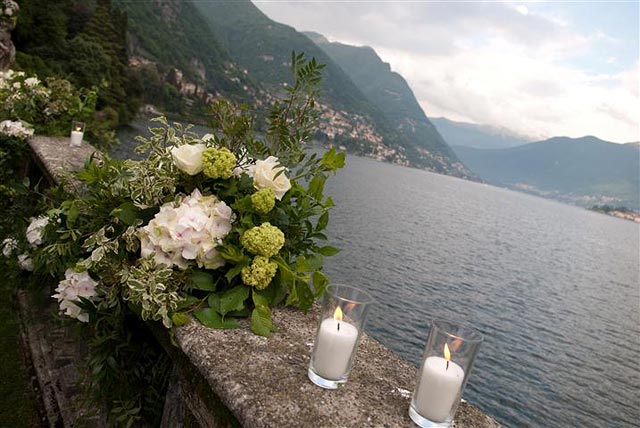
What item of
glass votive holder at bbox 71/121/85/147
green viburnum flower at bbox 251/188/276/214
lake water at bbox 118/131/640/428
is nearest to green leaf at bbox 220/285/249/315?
green viburnum flower at bbox 251/188/276/214

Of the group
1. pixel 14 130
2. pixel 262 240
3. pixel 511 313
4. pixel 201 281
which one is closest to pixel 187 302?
pixel 201 281

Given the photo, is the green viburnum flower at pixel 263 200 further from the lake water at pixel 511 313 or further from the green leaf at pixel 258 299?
the lake water at pixel 511 313

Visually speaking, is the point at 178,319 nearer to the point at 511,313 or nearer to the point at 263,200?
the point at 263,200

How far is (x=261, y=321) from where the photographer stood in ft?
6.09

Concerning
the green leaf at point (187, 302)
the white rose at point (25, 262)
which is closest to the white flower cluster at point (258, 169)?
the green leaf at point (187, 302)

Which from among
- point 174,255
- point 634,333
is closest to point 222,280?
point 174,255

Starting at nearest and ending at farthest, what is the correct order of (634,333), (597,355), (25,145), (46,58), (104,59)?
(25,145), (597,355), (634,333), (46,58), (104,59)

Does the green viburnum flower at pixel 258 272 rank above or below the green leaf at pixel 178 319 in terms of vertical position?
above

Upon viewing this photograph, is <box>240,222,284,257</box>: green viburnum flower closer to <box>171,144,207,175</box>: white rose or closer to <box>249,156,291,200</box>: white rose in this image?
<box>249,156,291,200</box>: white rose

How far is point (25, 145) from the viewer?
5.52 m

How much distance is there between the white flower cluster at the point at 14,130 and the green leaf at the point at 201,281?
15.7 feet

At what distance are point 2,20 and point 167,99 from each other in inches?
2585

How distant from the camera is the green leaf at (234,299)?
181cm

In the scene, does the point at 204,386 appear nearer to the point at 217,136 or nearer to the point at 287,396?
the point at 287,396
